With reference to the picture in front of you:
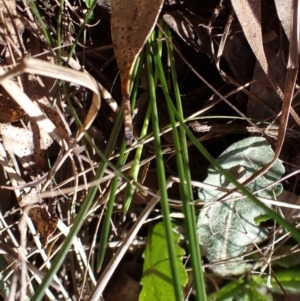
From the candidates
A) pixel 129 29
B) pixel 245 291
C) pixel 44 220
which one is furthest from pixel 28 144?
pixel 245 291

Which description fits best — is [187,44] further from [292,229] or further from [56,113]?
[292,229]

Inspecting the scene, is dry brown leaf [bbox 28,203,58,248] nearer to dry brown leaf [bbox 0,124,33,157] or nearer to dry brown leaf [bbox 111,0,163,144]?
dry brown leaf [bbox 0,124,33,157]

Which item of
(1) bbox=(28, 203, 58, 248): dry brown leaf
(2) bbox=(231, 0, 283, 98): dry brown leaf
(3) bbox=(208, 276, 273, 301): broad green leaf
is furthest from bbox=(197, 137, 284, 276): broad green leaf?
(1) bbox=(28, 203, 58, 248): dry brown leaf

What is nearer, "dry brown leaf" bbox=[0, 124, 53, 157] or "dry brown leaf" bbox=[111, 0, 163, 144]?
"dry brown leaf" bbox=[111, 0, 163, 144]

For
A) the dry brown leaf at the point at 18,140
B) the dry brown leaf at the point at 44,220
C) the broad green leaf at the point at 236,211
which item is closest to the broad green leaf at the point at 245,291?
the broad green leaf at the point at 236,211

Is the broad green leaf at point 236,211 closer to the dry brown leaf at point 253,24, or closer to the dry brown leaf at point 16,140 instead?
the dry brown leaf at point 253,24

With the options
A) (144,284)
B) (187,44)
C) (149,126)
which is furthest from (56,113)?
(144,284)
